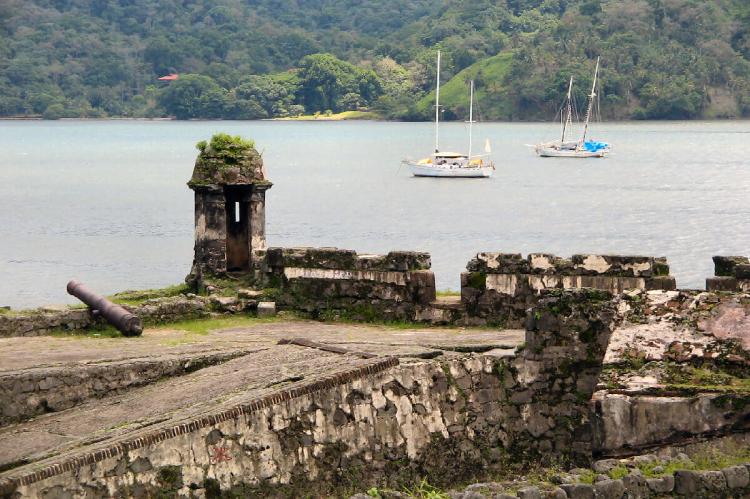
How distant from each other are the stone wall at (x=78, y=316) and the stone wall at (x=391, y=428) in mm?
4503

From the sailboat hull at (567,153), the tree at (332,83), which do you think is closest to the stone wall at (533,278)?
the sailboat hull at (567,153)

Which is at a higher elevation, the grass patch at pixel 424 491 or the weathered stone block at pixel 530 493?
the weathered stone block at pixel 530 493

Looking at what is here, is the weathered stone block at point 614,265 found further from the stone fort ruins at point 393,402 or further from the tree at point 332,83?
the tree at point 332,83

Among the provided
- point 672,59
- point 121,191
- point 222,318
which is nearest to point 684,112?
point 672,59

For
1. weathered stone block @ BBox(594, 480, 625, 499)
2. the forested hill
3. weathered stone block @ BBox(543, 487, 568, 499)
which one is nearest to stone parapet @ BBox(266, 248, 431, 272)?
weathered stone block @ BBox(594, 480, 625, 499)

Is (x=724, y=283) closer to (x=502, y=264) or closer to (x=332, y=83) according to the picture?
(x=502, y=264)

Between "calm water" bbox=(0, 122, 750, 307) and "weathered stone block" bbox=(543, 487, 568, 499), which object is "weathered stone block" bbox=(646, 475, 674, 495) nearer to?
"weathered stone block" bbox=(543, 487, 568, 499)

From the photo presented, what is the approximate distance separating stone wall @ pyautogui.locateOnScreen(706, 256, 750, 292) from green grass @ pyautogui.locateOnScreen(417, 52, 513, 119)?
477ft

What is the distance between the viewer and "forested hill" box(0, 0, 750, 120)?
158 metres

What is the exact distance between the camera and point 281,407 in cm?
1332

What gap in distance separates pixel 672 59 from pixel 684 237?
10105cm

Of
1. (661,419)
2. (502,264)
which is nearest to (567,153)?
(502,264)

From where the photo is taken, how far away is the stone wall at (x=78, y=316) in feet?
55.8

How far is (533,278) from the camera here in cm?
1714
